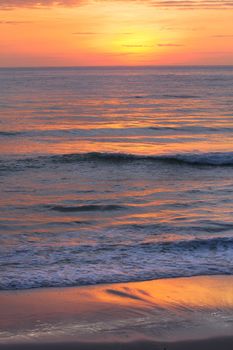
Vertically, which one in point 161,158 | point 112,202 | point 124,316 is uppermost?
point 161,158

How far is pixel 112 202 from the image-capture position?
12.9 meters

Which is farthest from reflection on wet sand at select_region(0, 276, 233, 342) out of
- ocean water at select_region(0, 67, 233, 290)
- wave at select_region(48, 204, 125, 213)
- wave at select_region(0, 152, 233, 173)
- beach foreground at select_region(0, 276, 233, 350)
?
wave at select_region(0, 152, 233, 173)

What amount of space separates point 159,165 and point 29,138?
302 inches

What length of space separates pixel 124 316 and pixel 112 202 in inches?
264

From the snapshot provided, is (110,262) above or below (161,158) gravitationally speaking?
below

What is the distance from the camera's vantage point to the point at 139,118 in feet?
107

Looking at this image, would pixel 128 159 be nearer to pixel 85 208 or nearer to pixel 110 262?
pixel 85 208

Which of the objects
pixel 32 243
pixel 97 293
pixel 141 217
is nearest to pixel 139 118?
pixel 141 217

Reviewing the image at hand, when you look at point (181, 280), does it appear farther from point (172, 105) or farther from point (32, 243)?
point (172, 105)

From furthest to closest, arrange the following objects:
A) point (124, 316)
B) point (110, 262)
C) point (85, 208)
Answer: point (85, 208) → point (110, 262) → point (124, 316)

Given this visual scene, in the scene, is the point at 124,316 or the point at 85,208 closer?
the point at 124,316

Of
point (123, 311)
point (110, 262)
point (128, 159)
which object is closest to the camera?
point (123, 311)

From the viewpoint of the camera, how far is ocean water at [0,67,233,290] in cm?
823

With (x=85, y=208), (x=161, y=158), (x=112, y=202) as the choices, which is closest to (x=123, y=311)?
(x=85, y=208)
